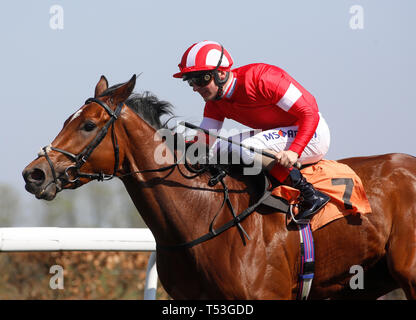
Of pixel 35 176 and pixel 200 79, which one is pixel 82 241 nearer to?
pixel 35 176

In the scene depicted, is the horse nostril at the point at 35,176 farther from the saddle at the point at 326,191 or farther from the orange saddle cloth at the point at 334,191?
the orange saddle cloth at the point at 334,191

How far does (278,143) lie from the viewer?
14.1 feet

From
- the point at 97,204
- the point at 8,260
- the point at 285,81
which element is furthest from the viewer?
the point at 97,204

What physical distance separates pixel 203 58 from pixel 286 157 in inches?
33.5

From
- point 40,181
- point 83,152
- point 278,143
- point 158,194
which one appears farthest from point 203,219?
point 40,181

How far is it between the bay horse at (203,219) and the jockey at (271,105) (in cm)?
24

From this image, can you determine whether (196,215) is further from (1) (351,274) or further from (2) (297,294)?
(1) (351,274)

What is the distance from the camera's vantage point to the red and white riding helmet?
162 inches

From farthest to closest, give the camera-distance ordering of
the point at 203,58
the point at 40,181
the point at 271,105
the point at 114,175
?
the point at 271,105
the point at 203,58
the point at 114,175
the point at 40,181

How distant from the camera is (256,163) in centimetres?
420

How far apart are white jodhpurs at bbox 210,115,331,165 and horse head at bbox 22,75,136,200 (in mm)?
753

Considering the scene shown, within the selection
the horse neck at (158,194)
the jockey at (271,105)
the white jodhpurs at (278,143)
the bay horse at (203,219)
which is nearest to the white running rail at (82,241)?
the bay horse at (203,219)
